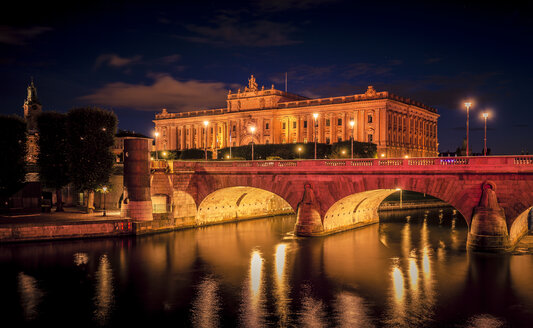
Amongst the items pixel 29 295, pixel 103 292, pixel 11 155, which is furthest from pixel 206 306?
pixel 11 155

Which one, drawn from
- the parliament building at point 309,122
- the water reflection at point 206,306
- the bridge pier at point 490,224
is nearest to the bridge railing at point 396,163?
the bridge pier at point 490,224

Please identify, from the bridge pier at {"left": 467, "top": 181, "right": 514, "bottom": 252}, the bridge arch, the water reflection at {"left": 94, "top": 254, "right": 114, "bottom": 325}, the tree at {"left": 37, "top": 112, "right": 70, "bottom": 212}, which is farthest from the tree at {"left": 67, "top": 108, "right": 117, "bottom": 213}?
the bridge pier at {"left": 467, "top": 181, "right": 514, "bottom": 252}

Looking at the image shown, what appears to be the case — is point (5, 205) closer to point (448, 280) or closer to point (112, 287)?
point (112, 287)

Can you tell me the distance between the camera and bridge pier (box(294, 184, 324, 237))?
48906mm

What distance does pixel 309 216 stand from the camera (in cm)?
4956

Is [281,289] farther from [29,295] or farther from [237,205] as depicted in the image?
[237,205]

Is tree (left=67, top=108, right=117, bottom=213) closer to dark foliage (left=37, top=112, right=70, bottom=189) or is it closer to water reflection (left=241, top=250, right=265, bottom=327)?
dark foliage (left=37, top=112, right=70, bottom=189)

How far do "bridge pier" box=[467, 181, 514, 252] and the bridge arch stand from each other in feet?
70.5

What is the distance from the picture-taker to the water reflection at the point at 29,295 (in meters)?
28.2

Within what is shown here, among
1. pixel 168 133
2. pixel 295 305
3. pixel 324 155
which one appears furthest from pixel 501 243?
pixel 168 133

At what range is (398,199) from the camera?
88.8m

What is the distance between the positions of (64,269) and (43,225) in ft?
37.5

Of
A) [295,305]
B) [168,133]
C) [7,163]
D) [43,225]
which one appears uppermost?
[168,133]

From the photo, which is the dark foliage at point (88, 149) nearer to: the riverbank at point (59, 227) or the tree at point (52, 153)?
the tree at point (52, 153)
